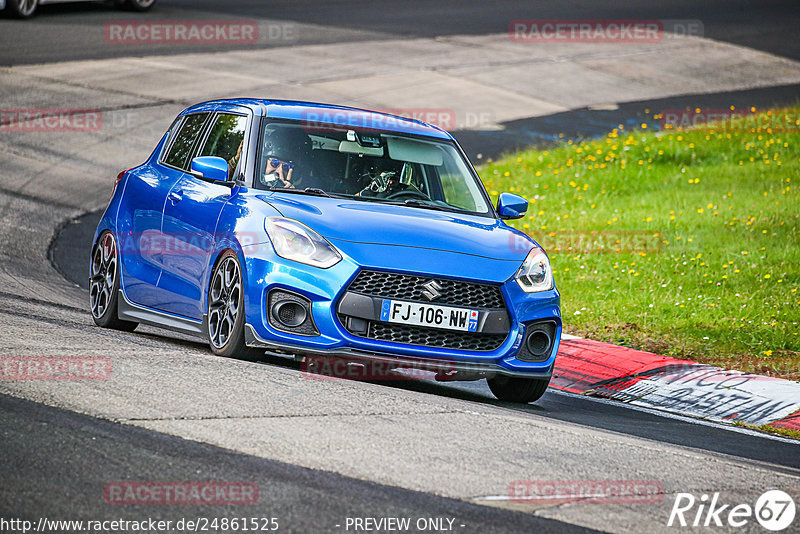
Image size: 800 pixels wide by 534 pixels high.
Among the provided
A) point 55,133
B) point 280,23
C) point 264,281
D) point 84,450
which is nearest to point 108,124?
point 55,133

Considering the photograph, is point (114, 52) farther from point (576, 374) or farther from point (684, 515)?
point (684, 515)

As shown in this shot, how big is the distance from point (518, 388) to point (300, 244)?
1.90 m

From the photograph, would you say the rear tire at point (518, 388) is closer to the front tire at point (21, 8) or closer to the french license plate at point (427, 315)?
the french license plate at point (427, 315)

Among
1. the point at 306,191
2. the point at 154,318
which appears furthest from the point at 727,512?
the point at 154,318

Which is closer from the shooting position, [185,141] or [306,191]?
[306,191]

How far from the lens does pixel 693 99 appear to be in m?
26.0

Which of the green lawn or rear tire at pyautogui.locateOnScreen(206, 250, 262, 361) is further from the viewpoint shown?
the green lawn

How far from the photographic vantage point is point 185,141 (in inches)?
370

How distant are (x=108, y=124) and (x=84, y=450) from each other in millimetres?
15899

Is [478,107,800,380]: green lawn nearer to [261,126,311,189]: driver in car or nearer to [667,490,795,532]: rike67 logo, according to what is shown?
[261,126,311,189]: driver in car

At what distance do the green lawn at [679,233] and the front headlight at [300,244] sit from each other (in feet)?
13.7

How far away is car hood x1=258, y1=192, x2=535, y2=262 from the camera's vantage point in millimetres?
7531

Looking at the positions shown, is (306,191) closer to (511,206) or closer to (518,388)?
(511,206)

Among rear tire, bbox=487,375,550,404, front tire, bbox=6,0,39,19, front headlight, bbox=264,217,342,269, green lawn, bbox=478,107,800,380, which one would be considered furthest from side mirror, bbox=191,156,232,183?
front tire, bbox=6,0,39,19
